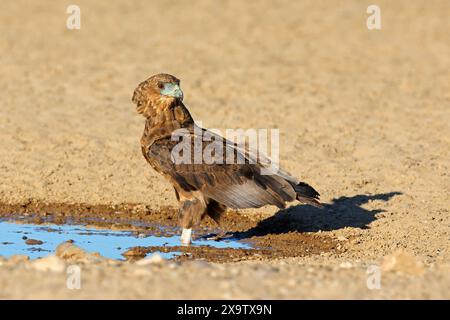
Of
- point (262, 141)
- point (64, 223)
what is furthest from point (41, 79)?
point (64, 223)

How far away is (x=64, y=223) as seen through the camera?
11.3 metres

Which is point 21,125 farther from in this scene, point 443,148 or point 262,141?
point 443,148

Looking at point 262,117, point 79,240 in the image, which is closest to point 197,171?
point 79,240

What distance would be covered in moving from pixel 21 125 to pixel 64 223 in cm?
368

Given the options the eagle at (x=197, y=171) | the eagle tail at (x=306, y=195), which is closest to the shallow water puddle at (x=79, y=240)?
the eagle at (x=197, y=171)

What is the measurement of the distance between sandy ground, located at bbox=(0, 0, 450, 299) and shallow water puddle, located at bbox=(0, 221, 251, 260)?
0.97 meters

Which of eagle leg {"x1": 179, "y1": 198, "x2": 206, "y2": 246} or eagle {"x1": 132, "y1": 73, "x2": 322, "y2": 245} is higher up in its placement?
eagle {"x1": 132, "y1": 73, "x2": 322, "y2": 245}

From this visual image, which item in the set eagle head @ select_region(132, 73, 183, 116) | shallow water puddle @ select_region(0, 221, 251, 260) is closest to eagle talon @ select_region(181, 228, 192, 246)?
shallow water puddle @ select_region(0, 221, 251, 260)

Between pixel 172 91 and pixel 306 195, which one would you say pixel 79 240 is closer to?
pixel 172 91

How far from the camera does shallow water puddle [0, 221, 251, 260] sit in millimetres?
10016

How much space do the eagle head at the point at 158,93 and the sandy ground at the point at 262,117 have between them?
5.83 feet

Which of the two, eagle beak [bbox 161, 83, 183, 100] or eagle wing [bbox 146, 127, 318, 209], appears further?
eagle beak [bbox 161, 83, 183, 100]

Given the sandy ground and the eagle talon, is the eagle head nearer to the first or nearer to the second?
the eagle talon

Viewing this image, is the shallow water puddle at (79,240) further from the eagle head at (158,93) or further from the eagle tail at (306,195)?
the eagle head at (158,93)
